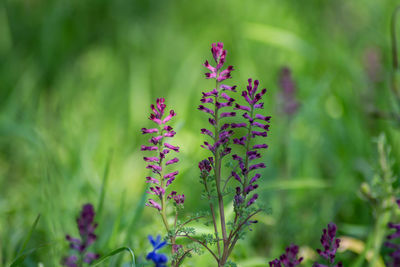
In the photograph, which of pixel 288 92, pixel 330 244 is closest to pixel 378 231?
pixel 330 244

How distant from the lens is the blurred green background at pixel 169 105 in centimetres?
280

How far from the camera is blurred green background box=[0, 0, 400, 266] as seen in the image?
280cm

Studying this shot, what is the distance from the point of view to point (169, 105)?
4.34 meters

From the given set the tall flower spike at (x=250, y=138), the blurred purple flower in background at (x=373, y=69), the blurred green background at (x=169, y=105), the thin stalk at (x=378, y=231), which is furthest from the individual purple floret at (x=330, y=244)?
the blurred purple flower in background at (x=373, y=69)

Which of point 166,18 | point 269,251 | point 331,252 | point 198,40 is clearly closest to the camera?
point 331,252

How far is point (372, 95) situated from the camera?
3.87 meters

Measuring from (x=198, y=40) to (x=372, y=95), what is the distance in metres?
2.31

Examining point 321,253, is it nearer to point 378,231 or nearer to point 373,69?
point 378,231

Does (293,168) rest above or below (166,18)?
below

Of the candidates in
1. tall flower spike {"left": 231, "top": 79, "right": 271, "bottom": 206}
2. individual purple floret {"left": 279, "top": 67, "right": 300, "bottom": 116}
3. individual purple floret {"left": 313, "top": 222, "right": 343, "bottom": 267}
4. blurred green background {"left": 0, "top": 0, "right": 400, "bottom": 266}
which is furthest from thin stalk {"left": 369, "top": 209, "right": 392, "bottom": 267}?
individual purple floret {"left": 279, "top": 67, "right": 300, "bottom": 116}

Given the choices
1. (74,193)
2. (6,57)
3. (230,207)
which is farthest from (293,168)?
(6,57)

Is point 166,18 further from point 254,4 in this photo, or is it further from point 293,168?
point 293,168

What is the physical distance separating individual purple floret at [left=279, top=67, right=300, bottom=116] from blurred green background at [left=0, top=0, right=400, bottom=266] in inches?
5.7

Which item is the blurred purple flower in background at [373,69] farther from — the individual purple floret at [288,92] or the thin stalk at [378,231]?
the thin stalk at [378,231]
